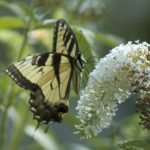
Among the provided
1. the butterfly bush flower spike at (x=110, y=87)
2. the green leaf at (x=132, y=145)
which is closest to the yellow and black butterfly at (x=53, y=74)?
the butterfly bush flower spike at (x=110, y=87)

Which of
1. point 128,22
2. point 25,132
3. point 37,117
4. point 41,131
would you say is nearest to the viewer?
point 37,117

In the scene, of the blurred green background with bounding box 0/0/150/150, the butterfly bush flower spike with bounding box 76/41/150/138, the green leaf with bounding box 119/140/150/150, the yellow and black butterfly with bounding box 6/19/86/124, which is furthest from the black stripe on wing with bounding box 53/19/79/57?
the green leaf with bounding box 119/140/150/150

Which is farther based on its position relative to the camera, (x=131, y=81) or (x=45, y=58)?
(x=45, y=58)

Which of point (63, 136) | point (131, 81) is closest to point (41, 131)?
point (131, 81)

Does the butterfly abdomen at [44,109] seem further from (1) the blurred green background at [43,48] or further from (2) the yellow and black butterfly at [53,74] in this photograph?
(1) the blurred green background at [43,48]

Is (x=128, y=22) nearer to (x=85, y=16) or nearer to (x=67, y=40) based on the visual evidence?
(x=85, y=16)

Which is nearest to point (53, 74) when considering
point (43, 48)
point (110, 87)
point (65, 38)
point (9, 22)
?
point (65, 38)
